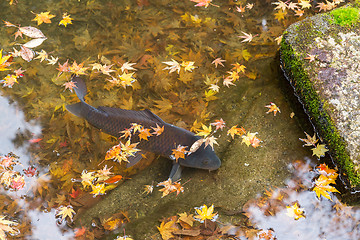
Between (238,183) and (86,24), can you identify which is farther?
(86,24)

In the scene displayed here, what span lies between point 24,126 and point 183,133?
2.42m

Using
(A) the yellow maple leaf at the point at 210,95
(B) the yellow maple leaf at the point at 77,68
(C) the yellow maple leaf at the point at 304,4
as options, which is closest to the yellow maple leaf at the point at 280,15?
(C) the yellow maple leaf at the point at 304,4

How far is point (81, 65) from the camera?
16.4 ft

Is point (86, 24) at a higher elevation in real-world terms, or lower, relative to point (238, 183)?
higher

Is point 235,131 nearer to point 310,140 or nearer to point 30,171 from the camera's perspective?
point 310,140

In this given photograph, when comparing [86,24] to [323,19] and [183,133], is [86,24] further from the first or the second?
[323,19]

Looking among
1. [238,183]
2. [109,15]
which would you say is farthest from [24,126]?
[238,183]

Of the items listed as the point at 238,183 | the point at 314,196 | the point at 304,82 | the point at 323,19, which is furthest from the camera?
the point at 323,19

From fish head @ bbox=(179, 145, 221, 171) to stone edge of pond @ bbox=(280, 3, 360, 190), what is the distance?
1.39m

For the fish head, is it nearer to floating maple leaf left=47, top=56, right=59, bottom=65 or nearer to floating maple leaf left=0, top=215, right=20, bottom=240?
floating maple leaf left=0, top=215, right=20, bottom=240

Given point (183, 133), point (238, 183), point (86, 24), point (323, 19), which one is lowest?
point (238, 183)

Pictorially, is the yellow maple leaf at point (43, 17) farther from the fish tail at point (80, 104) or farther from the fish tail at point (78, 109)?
the fish tail at point (78, 109)

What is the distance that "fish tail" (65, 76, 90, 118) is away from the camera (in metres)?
4.14

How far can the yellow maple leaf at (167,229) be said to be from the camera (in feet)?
11.0
